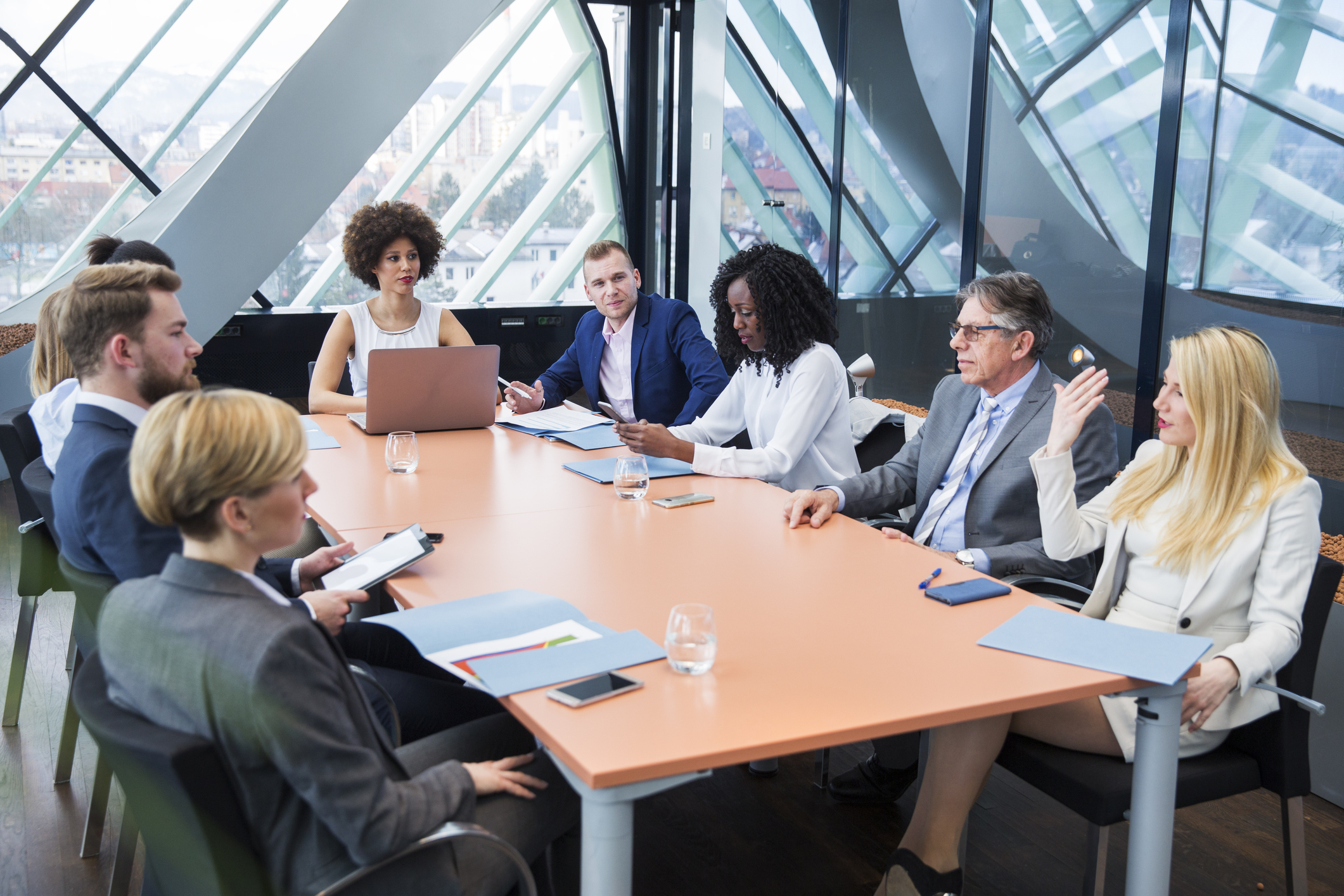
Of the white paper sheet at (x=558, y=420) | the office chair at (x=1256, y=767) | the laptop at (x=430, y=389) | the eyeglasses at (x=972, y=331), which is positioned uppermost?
the eyeglasses at (x=972, y=331)

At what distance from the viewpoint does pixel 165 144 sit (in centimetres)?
705

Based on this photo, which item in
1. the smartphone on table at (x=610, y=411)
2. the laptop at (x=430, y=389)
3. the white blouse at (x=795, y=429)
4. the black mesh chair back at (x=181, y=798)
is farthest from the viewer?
the smartphone on table at (x=610, y=411)

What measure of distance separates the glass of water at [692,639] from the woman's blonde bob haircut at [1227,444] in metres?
1.01

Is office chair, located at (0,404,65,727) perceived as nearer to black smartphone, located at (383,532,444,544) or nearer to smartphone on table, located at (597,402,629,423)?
black smartphone, located at (383,532,444,544)

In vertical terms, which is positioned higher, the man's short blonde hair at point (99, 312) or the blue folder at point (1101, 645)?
the man's short blonde hair at point (99, 312)

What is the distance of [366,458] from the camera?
10.3 ft

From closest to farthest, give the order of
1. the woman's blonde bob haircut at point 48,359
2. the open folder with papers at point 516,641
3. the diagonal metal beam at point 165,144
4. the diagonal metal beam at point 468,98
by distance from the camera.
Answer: the open folder with papers at point 516,641 < the woman's blonde bob haircut at point 48,359 < the diagonal metal beam at point 165,144 < the diagonal metal beam at point 468,98

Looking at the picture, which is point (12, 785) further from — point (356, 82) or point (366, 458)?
point (356, 82)

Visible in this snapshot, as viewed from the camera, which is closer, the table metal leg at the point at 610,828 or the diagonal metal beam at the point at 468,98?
the table metal leg at the point at 610,828

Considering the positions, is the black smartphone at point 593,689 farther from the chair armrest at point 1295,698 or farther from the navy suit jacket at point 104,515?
the chair armrest at point 1295,698

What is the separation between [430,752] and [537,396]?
2.34m

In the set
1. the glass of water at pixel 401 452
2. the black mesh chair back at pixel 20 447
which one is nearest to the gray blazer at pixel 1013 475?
the glass of water at pixel 401 452

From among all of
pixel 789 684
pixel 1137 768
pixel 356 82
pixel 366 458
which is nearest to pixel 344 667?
Result: pixel 789 684

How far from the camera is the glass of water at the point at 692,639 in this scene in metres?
1.55
